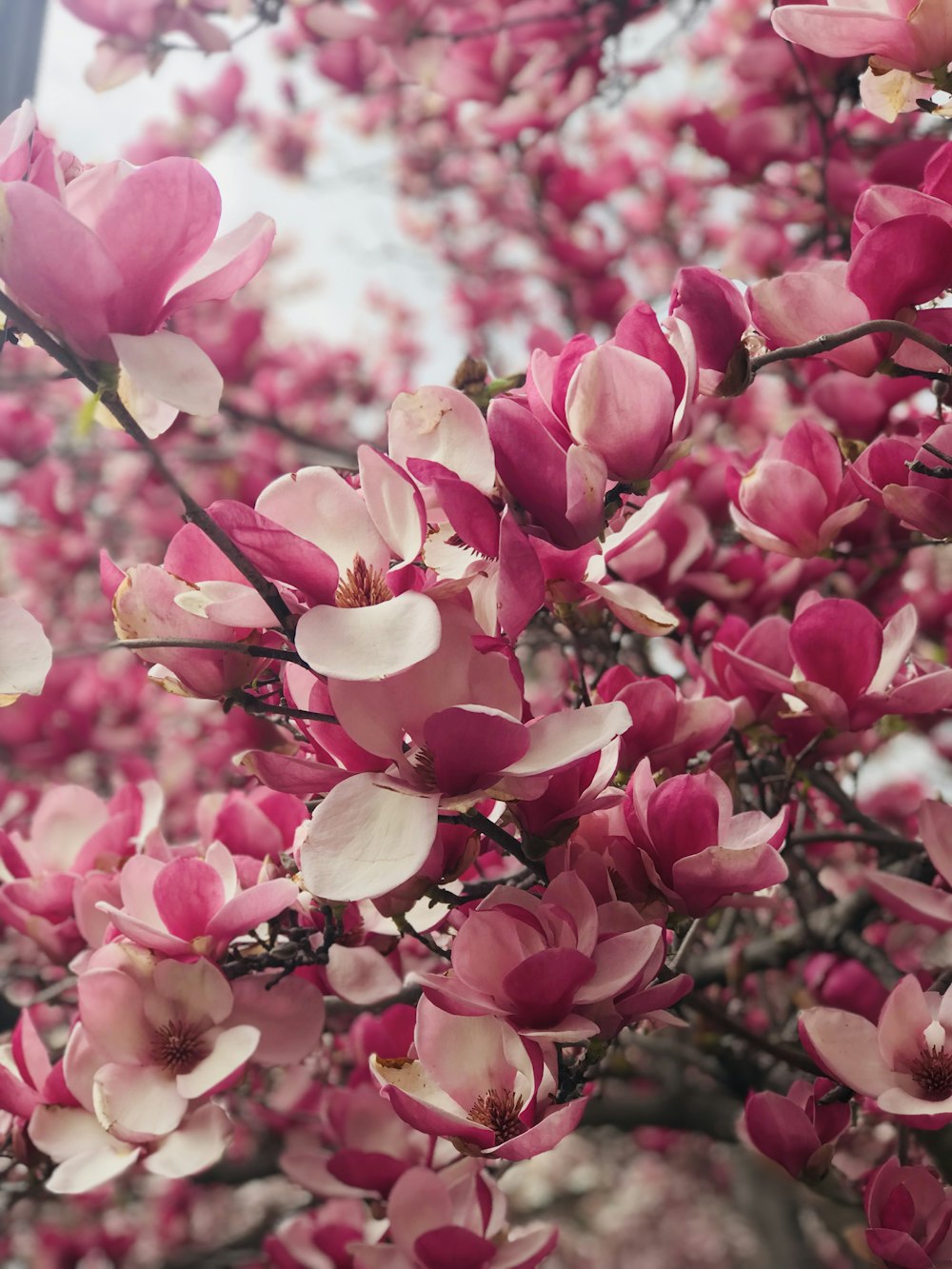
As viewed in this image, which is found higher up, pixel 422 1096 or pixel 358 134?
pixel 422 1096

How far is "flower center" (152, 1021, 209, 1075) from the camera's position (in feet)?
2.07

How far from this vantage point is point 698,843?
0.54 metres

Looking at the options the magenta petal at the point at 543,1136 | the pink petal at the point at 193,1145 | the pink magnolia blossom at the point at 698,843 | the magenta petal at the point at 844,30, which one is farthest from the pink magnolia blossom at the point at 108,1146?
the magenta petal at the point at 844,30

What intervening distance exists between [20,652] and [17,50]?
119 centimetres

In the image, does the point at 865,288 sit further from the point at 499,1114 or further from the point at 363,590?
the point at 499,1114

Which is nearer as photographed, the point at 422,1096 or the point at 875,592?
the point at 422,1096

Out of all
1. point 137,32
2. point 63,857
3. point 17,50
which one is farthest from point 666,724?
point 17,50

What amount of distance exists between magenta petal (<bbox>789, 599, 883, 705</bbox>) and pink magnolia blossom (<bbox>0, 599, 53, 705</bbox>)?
18.2 inches

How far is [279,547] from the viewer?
1.56ft

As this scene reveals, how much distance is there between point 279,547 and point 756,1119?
483 mm

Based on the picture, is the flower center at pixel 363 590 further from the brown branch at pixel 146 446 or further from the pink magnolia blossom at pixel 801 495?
the pink magnolia blossom at pixel 801 495

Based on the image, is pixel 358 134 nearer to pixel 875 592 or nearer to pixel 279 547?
pixel 875 592

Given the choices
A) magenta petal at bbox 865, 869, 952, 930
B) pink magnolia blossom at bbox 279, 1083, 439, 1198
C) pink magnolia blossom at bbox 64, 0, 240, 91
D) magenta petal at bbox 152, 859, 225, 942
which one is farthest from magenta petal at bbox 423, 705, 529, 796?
pink magnolia blossom at bbox 64, 0, 240, 91

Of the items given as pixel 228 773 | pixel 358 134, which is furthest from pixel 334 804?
pixel 358 134
